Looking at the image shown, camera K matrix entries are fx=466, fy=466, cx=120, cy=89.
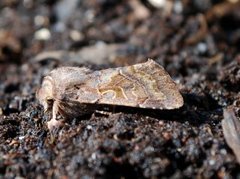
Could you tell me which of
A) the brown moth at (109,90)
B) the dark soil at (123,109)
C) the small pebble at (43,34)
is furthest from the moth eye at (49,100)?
the small pebble at (43,34)

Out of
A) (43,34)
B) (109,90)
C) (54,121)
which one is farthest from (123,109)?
(43,34)

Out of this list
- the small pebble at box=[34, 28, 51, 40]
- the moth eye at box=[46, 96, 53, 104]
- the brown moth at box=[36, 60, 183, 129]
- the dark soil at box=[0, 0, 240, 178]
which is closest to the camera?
the dark soil at box=[0, 0, 240, 178]

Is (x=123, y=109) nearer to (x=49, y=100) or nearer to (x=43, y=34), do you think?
(x=49, y=100)

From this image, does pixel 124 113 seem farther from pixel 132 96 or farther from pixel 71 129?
pixel 71 129

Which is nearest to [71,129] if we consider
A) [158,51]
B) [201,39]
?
[158,51]

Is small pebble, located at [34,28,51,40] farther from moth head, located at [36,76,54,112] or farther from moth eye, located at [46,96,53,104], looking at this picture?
moth eye, located at [46,96,53,104]

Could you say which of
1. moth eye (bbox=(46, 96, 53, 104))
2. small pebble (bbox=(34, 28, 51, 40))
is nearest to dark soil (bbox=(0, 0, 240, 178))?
small pebble (bbox=(34, 28, 51, 40))
